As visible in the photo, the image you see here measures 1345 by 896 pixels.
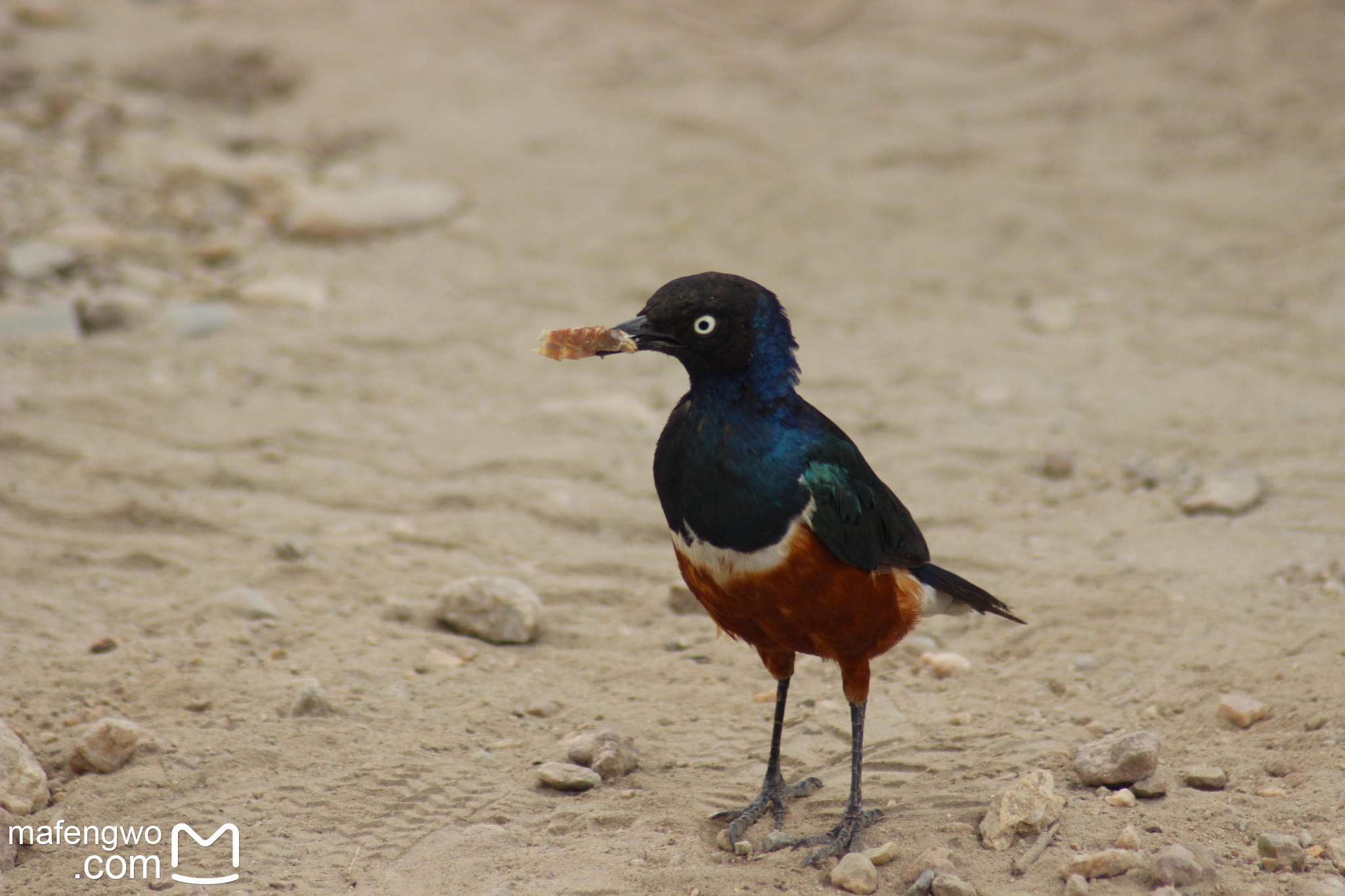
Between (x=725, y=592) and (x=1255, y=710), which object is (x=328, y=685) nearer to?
(x=725, y=592)

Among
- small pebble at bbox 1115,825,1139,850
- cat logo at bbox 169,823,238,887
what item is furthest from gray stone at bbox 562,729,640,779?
small pebble at bbox 1115,825,1139,850

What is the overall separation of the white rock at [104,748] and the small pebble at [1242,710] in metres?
3.07

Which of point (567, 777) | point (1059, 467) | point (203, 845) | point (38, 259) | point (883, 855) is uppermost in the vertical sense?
point (38, 259)

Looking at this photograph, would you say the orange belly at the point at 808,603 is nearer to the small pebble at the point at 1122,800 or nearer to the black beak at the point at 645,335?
the black beak at the point at 645,335

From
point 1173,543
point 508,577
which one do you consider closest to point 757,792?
point 508,577

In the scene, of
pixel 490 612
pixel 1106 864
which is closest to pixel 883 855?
pixel 1106 864

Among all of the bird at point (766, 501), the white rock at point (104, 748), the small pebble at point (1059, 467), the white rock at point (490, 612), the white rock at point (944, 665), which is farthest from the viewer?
the small pebble at point (1059, 467)

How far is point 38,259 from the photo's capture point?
6.20 meters

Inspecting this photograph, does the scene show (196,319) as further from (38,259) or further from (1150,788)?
(1150,788)

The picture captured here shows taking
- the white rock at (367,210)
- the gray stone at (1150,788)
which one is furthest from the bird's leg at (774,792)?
the white rock at (367,210)

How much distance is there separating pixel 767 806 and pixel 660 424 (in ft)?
8.72

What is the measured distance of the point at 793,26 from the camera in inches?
381

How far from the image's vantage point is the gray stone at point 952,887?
275 cm

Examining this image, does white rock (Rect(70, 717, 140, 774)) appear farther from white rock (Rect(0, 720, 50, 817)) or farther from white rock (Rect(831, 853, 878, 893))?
white rock (Rect(831, 853, 878, 893))
